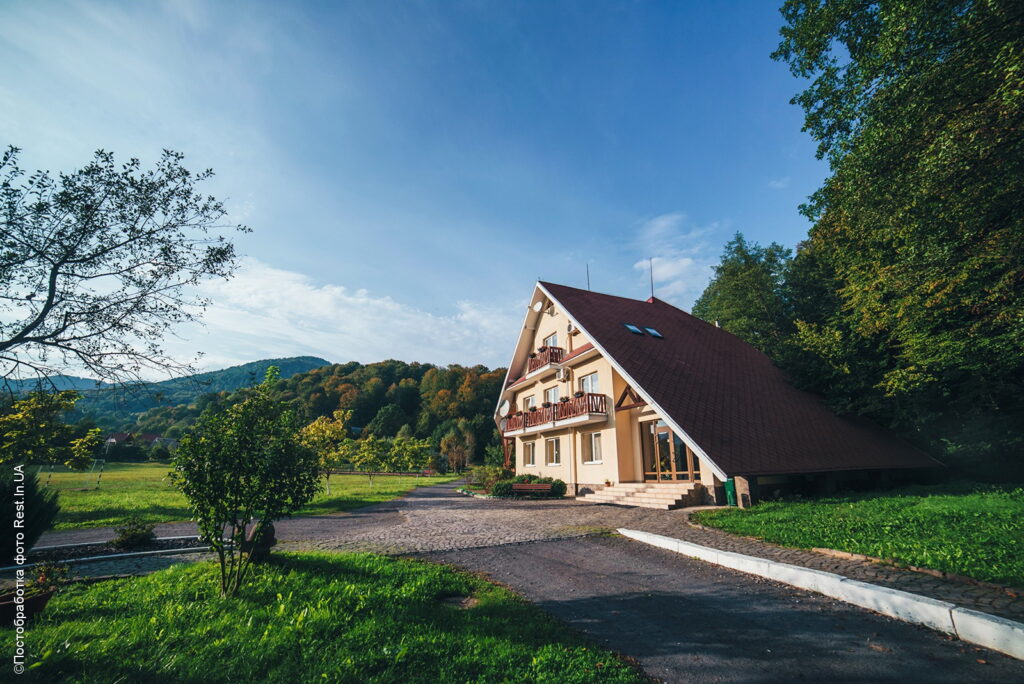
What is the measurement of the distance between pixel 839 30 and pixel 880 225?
541 centimetres

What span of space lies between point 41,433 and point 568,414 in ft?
57.1

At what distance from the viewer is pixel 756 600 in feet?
19.4

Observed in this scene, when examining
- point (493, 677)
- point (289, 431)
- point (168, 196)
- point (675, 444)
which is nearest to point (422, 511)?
point (675, 444)

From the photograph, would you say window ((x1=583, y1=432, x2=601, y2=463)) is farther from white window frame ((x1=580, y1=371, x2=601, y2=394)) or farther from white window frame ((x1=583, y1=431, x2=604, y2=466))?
white window frame ((x1=580, y1=371, x2=601, y2=394))

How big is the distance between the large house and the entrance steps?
6 centimetres

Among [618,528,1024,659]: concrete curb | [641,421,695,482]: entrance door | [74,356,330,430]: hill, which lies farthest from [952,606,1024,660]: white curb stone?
[641,421,695,482]: entrance door

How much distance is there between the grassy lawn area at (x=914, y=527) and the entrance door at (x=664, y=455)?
4396mm

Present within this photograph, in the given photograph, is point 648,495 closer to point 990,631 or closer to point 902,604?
point 902,604

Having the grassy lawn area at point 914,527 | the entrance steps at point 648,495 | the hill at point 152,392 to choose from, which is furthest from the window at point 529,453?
the hill at point 152,392

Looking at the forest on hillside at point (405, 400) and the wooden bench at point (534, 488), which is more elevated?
the forest on hillside at point (405, 400)

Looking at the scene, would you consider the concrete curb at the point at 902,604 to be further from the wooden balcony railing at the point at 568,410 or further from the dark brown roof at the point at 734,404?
the wooden balcony railing at the point at 568,410

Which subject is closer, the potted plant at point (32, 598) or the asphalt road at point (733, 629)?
the asphalt road at point (733, 629)

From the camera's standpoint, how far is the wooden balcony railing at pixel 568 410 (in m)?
20.0

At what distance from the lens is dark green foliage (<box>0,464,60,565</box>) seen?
28.8 feet
